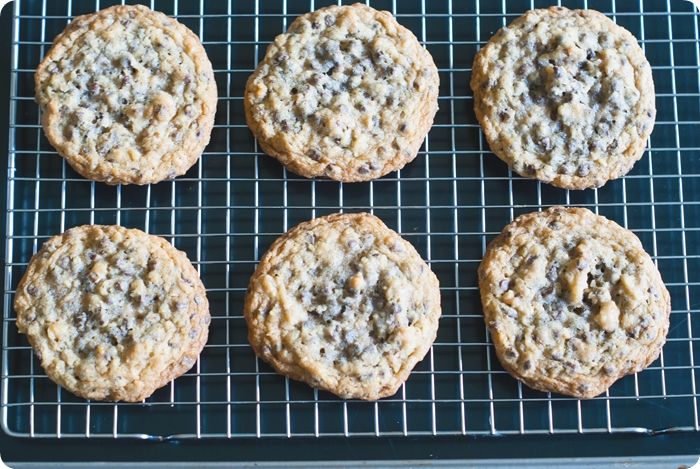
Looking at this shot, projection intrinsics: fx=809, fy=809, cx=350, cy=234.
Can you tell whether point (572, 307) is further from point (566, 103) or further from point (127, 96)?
point (127, 96)

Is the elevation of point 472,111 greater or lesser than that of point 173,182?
greater

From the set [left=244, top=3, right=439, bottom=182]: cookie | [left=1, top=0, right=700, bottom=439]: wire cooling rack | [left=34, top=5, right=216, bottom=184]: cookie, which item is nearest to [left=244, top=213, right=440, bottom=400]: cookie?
[left=1, top=0, right=700, bottom=439]: wire cooling rack

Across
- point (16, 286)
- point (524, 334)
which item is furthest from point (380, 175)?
point (16, 286)

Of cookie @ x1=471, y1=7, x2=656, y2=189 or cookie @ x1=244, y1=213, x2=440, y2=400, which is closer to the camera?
cookie @ x1=244, y1=213, x2=440, y2=400

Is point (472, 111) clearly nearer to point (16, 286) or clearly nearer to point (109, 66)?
point (109, 66)

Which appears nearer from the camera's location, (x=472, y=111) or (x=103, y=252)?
(x=103, y=252)

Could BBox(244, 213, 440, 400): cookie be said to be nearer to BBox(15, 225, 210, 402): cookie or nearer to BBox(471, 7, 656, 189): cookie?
BBox(15, 225, 210, 402): cookie

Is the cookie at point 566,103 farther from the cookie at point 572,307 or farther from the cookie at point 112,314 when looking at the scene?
the cookie at point 112,314
